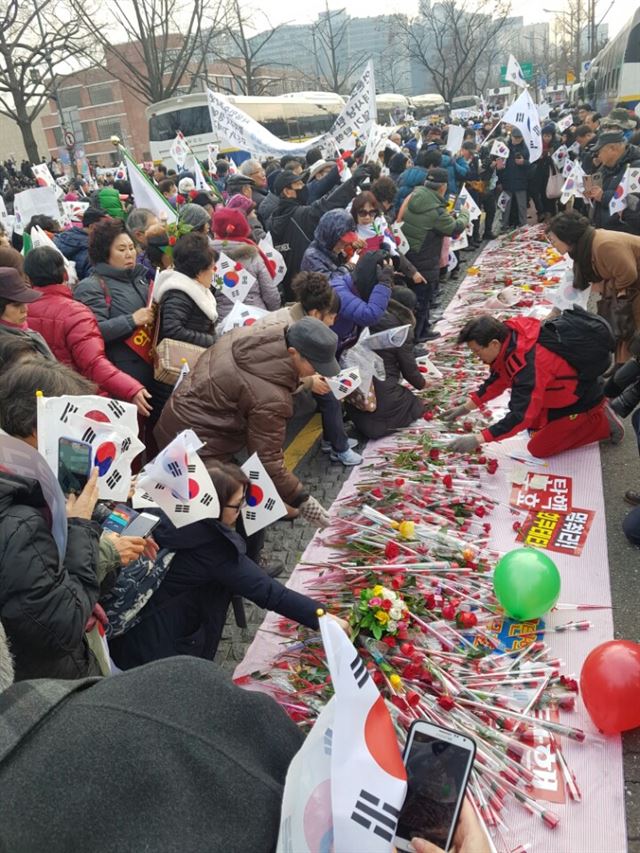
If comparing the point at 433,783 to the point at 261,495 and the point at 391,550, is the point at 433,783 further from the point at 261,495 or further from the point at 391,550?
the point at 391,550

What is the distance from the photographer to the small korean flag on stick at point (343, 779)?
1020 millimetres

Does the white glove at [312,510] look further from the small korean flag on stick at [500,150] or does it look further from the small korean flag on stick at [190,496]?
the small korean flag on stick at [500,150]

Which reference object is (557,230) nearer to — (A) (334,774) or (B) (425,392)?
(B) (425,392)

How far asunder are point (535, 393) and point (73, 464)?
10.3ft

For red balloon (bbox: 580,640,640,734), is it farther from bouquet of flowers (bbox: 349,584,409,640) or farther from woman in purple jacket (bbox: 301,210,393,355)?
woman in purple jacket (bbox: 301,210,393,355)

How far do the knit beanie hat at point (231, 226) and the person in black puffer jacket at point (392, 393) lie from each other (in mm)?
1458

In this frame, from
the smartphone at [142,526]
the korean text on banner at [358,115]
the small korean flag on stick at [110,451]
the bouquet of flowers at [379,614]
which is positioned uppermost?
the korean text on banner at [358,115]

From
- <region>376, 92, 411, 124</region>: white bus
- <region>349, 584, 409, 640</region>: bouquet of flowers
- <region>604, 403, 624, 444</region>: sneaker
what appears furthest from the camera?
<region>376, 92, 411, 124</region>: white bus

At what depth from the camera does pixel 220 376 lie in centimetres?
348

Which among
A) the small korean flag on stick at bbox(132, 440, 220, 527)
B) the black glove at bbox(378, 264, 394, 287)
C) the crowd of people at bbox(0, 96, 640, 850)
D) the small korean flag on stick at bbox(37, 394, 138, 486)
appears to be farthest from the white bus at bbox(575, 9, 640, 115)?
the small korean flag on stick at bbox(37, 394, 138, 486)

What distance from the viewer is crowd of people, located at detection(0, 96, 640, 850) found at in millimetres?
1953

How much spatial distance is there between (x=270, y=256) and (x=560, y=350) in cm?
311

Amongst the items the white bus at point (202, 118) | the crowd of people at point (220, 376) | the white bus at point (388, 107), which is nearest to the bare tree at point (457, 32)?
the white bus at point (388, 107)

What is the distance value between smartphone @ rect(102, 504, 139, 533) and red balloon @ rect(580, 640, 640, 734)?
1989 millimetres
